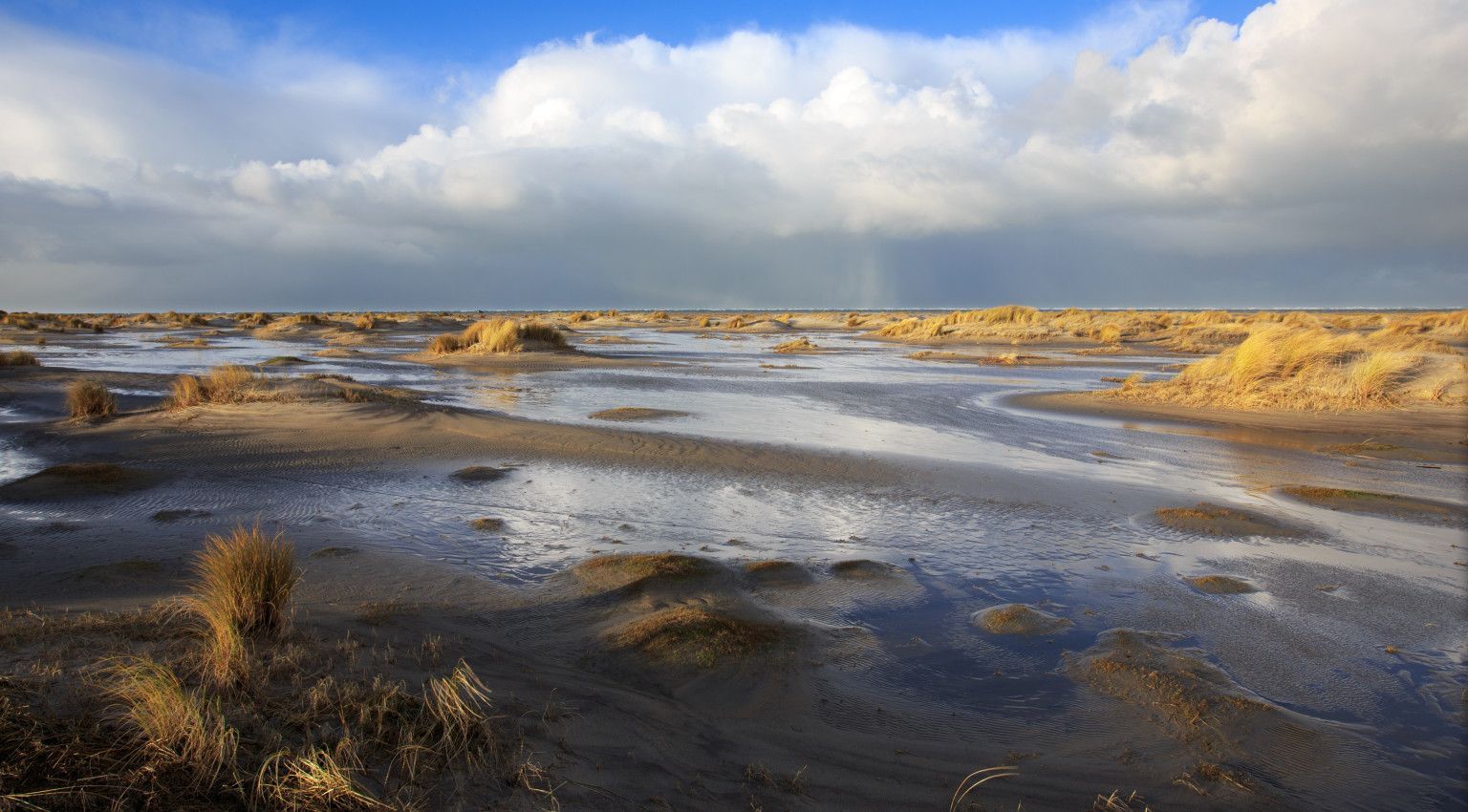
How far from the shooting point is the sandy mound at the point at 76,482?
27.0 ft

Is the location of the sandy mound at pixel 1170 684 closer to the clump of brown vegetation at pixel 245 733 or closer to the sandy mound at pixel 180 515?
the clump of brown vegetation at pixel 245 733

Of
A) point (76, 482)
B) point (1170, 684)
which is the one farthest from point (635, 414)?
point (1170, 684)

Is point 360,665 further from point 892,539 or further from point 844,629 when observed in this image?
point 892,539

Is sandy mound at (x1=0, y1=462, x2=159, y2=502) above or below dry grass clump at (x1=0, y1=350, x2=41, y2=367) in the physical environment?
below

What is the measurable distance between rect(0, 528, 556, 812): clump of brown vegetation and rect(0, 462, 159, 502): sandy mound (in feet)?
18.6

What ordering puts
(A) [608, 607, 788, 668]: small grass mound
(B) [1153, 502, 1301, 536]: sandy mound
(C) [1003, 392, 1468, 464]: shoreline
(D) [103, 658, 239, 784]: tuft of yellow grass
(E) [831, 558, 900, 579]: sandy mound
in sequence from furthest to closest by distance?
(C) [1003, 392, 1468, 464]: shoreline < (B) [1153, 502, 1301, 536]: sandy mound < (E) [831, 558, 900, 579]: sandy mound < (A) [608, 607, 788, 668]: small grass mound < (D) [103, 658, 239, 784]: tuft of yellow grass

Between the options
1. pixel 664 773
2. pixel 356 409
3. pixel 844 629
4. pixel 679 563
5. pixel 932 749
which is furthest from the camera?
pixel 356 409

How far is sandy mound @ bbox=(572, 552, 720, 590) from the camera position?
5949 millimetres

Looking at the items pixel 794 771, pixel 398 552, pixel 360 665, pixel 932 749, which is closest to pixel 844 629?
pixel 932 749

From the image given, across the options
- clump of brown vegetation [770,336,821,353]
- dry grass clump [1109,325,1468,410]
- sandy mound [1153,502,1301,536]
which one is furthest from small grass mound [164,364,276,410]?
clump of brown vegetation [770,336,821,353]

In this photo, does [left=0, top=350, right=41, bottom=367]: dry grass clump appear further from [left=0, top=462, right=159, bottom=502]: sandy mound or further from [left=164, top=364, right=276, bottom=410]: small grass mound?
[left=0, top=462, right=159, bottom=502]: sandy mound

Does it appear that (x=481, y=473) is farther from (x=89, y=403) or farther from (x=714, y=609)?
(x=89, y=403)

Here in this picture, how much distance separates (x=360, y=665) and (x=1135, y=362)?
31108 millimetres

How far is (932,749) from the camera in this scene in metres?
3.73
